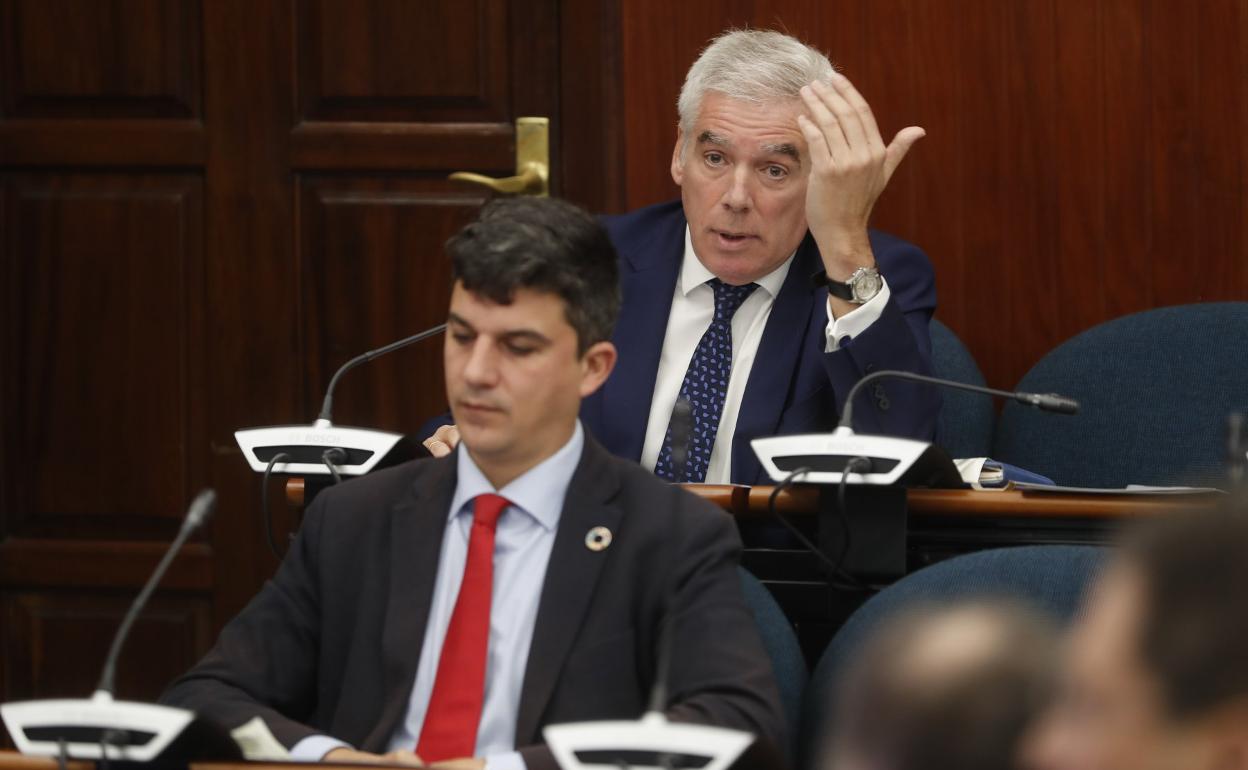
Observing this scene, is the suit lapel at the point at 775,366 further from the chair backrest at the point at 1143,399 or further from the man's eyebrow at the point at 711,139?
the chair backrest at the point at 1143,399

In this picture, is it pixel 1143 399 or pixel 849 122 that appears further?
pixel 1143 399

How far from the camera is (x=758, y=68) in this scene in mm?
3242

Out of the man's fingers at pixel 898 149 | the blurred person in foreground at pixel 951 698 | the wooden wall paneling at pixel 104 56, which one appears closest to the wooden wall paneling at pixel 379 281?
the wooden wall paneling at pixel 104 56

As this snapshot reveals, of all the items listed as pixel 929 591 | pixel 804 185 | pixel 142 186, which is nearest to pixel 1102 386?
pixel 804 185

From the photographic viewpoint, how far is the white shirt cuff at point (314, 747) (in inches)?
81.6

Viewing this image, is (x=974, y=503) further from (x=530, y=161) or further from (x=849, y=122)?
(x=530, y=161)

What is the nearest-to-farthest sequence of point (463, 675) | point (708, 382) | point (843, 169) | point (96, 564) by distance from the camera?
point (463, 675) → point (843, 169) → point (708, 382) → point (96, 564)

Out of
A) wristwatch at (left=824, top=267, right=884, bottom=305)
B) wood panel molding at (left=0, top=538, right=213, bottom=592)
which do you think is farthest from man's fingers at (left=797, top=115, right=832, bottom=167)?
wood panel molding at (left=0, top=538, right=213, bottom=592)

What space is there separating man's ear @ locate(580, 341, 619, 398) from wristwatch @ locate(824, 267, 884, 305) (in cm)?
82

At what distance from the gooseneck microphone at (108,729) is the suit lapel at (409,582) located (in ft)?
1.15

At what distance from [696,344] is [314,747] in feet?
4.51

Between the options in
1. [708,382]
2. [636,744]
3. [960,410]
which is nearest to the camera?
[636,744]

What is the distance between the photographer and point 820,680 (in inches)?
88.8

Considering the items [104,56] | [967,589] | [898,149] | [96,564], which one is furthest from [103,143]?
[967,589]
